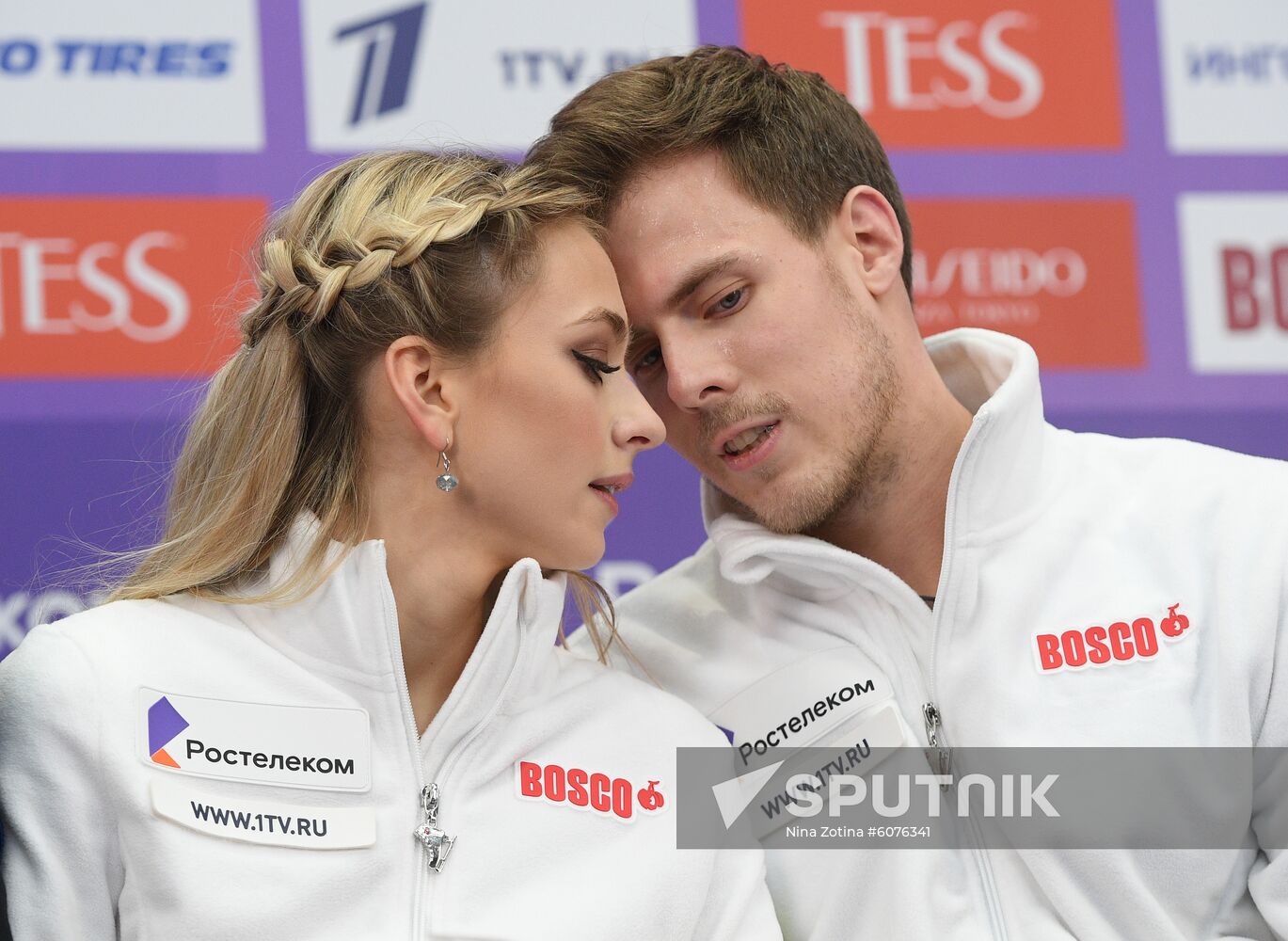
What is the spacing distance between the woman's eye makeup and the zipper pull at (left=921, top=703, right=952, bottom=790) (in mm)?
511

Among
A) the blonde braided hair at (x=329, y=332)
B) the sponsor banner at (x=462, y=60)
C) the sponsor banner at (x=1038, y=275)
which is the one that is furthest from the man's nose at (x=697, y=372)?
the sponsor banner at (x=1038, y=275)

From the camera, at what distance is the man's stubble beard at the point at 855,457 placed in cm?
176

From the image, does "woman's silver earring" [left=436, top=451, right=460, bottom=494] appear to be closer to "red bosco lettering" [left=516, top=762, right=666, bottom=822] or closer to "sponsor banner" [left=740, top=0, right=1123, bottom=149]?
"red bosco lettering" [left=516, top=762, right=666, bottom=822]

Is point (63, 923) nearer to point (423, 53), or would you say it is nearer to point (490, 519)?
point (490, 519)

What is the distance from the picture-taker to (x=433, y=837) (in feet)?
4.75

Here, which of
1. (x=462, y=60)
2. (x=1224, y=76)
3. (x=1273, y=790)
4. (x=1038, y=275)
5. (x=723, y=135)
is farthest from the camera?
(x=1224, y=76)

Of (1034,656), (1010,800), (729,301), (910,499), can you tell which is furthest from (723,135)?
(1010,800)

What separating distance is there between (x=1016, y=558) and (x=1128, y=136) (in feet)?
4.23

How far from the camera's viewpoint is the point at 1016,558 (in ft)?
5.57

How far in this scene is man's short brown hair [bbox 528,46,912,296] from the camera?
72.5 inches

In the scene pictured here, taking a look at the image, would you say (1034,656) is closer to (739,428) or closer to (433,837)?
(739,428)

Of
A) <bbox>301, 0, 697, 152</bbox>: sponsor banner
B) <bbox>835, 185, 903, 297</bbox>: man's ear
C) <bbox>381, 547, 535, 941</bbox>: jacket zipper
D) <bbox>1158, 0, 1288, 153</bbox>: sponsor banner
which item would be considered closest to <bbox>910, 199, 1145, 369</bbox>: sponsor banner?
<bbox>1158, 0, 1288, 153</bbox>: sponsor banner

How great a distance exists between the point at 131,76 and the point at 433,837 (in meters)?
1.45

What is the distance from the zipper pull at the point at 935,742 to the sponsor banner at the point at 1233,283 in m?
1.26
